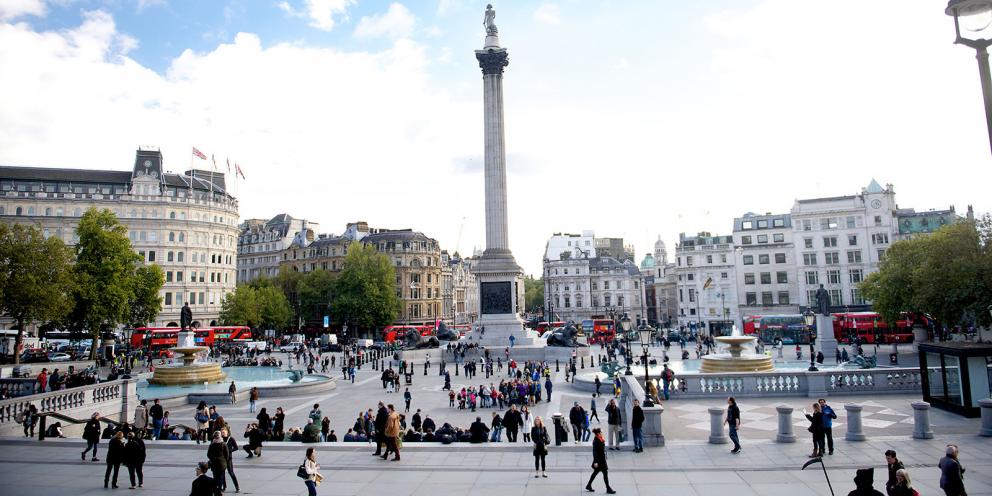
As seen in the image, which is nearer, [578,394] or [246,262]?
[578,394]

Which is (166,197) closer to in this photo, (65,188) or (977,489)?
(65,188)

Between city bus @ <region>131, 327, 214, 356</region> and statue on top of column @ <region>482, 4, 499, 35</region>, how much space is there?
4086cm

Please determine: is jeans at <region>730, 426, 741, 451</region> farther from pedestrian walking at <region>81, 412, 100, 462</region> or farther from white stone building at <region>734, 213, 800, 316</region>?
white stone building at <region>734, 213, 800, 316</region>

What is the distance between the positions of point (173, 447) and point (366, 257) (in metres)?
61.0

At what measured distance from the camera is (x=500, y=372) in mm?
38812

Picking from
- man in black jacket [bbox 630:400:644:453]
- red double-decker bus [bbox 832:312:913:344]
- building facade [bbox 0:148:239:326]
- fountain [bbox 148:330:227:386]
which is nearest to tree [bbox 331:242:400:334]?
building facade [bbox 0:148:239:326]

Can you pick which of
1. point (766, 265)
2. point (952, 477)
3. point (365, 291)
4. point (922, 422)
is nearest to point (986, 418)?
point (922, 422)

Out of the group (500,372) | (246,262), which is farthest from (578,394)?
(246,262)

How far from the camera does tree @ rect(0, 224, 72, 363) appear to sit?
122 feet

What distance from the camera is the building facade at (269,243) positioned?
101 metres

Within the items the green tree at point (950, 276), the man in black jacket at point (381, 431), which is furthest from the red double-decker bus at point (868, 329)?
the man in black jacket at point (381, 431)

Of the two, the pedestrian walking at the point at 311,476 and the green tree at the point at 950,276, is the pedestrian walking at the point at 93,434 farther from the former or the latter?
the green tree at the point at 950,276

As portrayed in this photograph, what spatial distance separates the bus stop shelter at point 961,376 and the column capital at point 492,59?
4610 cm

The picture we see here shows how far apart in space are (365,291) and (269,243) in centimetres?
3685
